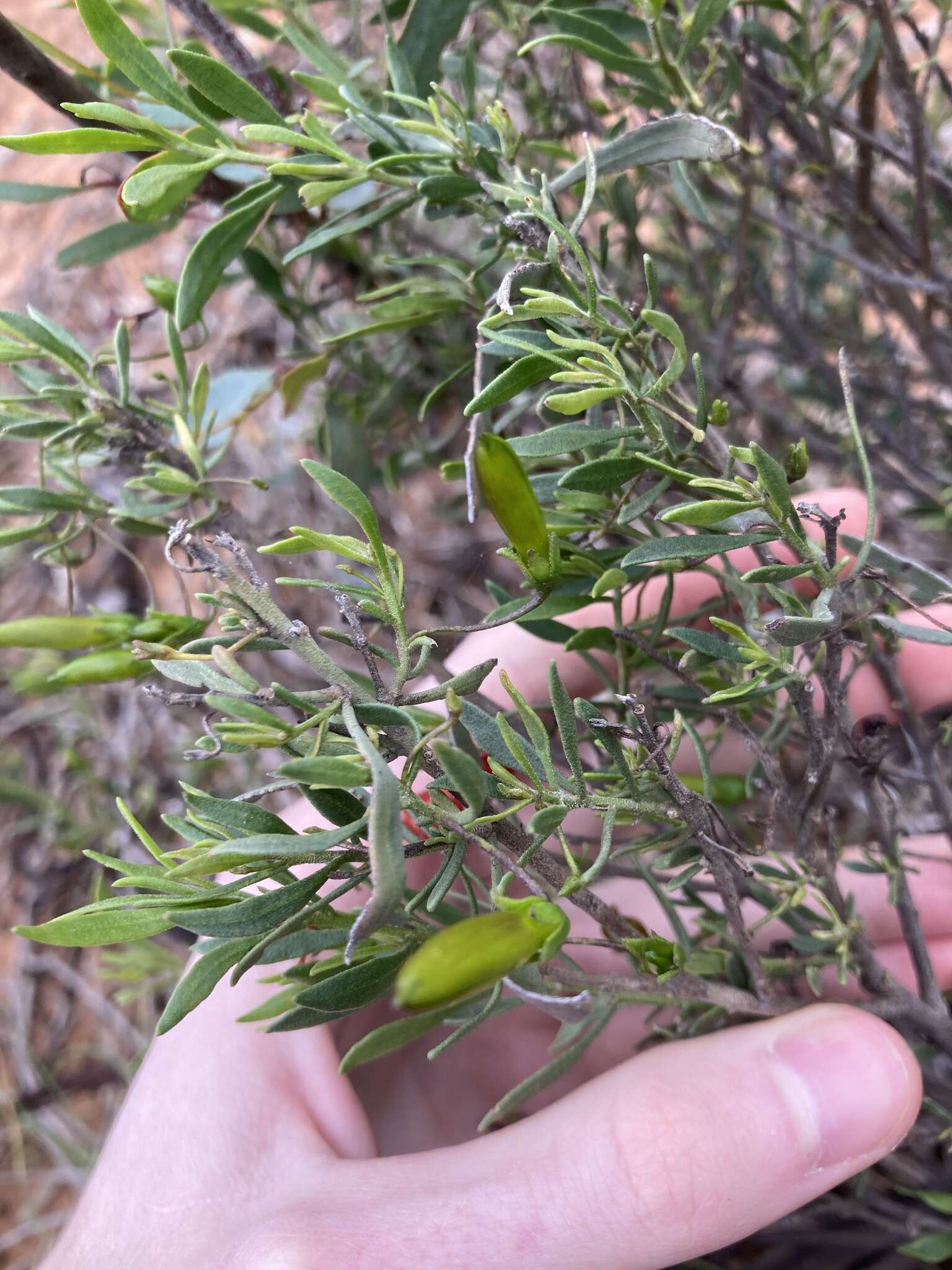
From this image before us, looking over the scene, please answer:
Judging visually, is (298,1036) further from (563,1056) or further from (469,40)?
(469,40)

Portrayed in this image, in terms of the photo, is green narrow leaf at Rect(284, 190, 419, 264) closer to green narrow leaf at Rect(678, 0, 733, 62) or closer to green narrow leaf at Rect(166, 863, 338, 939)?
green narrow leaf at Rect(678, 0, 733, 62)

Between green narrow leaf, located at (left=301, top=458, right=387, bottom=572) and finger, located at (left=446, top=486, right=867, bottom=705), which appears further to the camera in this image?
finger, located at (left=446, top=486, right=867, bottom=705)

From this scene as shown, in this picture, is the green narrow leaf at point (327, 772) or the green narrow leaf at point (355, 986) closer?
the green narrow leaf at point (327, 772)

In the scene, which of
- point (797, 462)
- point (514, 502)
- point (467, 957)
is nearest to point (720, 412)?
point (797, 462)

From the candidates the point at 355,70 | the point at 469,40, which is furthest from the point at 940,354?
the point at 355,70

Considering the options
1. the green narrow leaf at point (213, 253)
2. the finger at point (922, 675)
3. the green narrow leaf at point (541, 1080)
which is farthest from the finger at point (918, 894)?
the green narrow leaf at point (213, 253)

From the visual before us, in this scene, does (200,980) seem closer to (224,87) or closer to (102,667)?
(102,667)

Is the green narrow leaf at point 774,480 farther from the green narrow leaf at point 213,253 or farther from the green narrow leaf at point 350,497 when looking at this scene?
the green narrow leaf at point 213,253

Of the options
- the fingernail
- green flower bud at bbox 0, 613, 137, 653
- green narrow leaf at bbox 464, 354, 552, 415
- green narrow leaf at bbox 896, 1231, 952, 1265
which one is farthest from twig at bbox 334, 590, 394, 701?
green narrow leaf at bbox 896, 1231, 952, 1265
